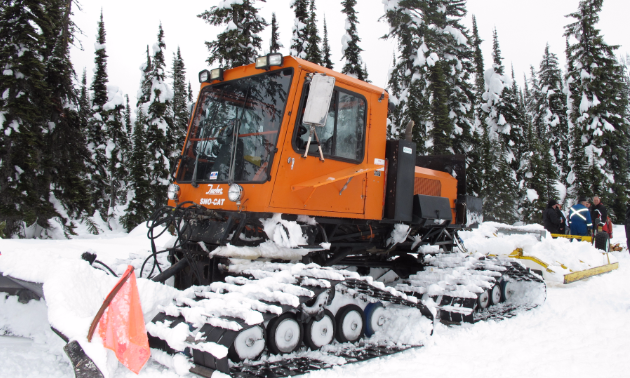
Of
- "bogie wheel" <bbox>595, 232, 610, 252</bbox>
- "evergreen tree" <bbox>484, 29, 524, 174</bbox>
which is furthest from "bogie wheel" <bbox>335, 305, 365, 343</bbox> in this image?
"evergreen tree" <bbox>484, 29, 524, 174</bbox>

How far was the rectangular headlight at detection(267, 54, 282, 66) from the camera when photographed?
15.7 ft

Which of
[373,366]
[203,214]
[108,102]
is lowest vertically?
[373,366]

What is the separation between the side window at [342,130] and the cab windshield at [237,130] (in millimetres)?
340

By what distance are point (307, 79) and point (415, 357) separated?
3.14m

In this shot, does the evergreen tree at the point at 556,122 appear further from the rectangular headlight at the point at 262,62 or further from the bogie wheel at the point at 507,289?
the rectangular headlight at the point at 262,62

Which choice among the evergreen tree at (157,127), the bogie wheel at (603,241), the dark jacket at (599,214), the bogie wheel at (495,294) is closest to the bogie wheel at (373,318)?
the bogie wheel at (495,294)

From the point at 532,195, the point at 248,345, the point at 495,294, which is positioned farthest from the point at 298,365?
the point at 532,195

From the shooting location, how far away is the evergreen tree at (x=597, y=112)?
29.9 m

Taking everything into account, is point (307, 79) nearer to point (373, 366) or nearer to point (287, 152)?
point (287, 152)

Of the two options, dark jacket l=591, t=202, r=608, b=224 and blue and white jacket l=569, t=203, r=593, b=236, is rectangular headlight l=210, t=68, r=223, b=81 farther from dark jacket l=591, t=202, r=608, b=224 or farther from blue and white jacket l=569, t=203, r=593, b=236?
dark jacket l=591, t=202, r=608, b=224

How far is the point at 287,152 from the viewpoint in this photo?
183 inches

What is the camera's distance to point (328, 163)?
504cm

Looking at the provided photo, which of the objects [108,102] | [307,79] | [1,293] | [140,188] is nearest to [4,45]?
[1,293]

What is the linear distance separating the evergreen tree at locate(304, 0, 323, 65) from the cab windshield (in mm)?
24514
